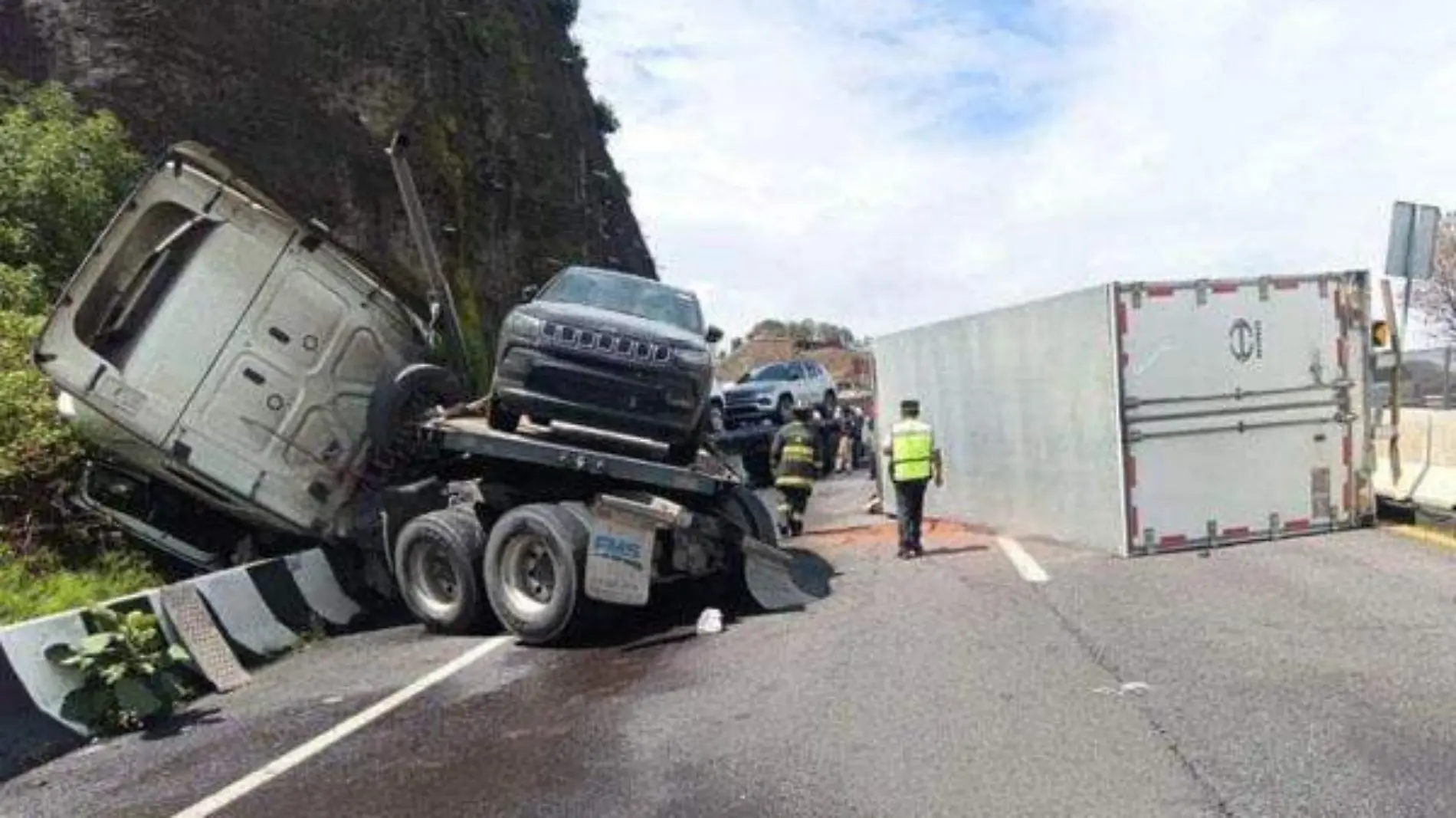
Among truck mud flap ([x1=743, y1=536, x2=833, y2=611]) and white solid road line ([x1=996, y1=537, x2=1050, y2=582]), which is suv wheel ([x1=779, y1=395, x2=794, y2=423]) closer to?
white solid road line ([x1=996, y1=537, x2=1050, y2=582])

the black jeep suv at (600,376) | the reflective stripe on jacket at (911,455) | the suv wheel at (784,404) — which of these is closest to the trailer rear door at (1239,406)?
the reflective stripe on jacket at (911,455)

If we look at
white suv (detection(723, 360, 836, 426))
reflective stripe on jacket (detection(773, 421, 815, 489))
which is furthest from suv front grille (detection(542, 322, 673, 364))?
white suv (detection(723, 360, 836, 426))

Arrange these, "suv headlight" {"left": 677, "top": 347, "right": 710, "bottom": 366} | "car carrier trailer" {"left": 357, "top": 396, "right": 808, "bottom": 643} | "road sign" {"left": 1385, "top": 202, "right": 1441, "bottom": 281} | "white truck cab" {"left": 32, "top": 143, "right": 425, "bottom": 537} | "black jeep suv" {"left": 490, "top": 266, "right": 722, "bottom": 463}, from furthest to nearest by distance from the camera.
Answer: "road sign" {"left": 1385, "top": 202, "right": 1441, "bottom": 281} → "suv headlight" {"left": 677, "top": 347, "right": 710, "bottom": 366} → "black jeep suv" {"left": 490, "top": 266, "right": 722, "bottom": 463} → "white truck cab" {"left": 32, "top": 143, "right": 425, "bottom": 537} → "car carrier trailer" {"left": 357, "top": 396, "right": 808, "bottom": 643}

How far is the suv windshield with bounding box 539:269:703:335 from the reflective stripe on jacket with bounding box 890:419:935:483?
2.67 meters

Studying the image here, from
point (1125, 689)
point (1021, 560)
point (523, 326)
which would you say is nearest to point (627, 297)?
point (523, 326)

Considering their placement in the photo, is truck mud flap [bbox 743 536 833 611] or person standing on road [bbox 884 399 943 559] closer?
truck mud flap [bbox 743 536 833 611]

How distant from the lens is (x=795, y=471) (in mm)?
16922

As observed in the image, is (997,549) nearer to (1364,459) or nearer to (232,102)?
(1364,459)

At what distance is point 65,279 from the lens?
15.1m

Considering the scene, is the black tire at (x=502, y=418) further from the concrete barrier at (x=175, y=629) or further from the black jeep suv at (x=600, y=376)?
the concrete barrier at (x=175, y=629)

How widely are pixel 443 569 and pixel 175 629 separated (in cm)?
229

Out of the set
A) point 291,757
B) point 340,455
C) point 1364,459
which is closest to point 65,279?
point 340,455

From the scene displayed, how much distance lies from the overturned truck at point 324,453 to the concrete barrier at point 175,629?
489 millimetres

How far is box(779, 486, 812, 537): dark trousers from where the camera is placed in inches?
671
